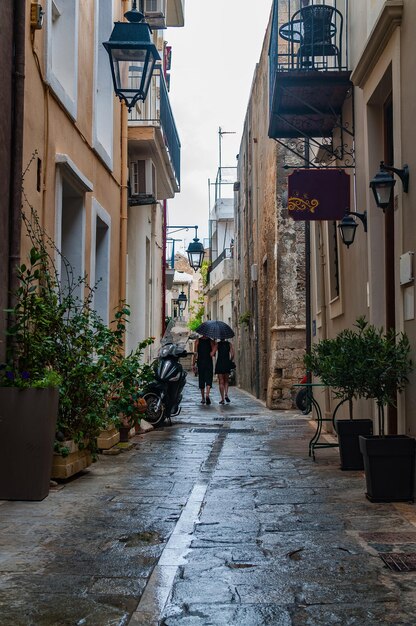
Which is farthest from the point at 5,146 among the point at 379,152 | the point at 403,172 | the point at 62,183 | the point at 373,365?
the point at 379,152

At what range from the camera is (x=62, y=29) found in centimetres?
909

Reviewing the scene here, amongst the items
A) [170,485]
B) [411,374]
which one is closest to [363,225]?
[411,374]

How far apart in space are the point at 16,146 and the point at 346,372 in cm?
318

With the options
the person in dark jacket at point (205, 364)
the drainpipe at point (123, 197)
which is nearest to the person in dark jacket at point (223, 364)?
the person in dark jacket at point (205, 364)

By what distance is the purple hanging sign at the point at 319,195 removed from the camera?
9.70 metres

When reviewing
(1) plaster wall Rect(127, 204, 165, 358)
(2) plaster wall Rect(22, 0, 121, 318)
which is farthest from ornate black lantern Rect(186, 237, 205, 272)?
(2) plaster wall Rect(22, 0, 121, 318)

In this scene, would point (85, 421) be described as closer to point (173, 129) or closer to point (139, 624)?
point (139, 624)

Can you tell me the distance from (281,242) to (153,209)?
111 inches

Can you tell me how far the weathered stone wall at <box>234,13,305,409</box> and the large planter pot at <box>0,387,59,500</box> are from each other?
37.0 feet

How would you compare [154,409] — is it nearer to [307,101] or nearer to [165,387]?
[165,387]

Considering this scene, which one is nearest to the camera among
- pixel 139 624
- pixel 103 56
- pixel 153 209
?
pixel 139 624

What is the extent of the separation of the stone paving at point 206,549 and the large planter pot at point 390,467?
0.45 feet

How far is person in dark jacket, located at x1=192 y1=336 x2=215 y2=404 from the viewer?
17.7 meters

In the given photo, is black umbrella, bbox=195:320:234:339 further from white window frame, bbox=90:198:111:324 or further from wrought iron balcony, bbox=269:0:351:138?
wrought iron balcony, bbox=269:0:351:138
